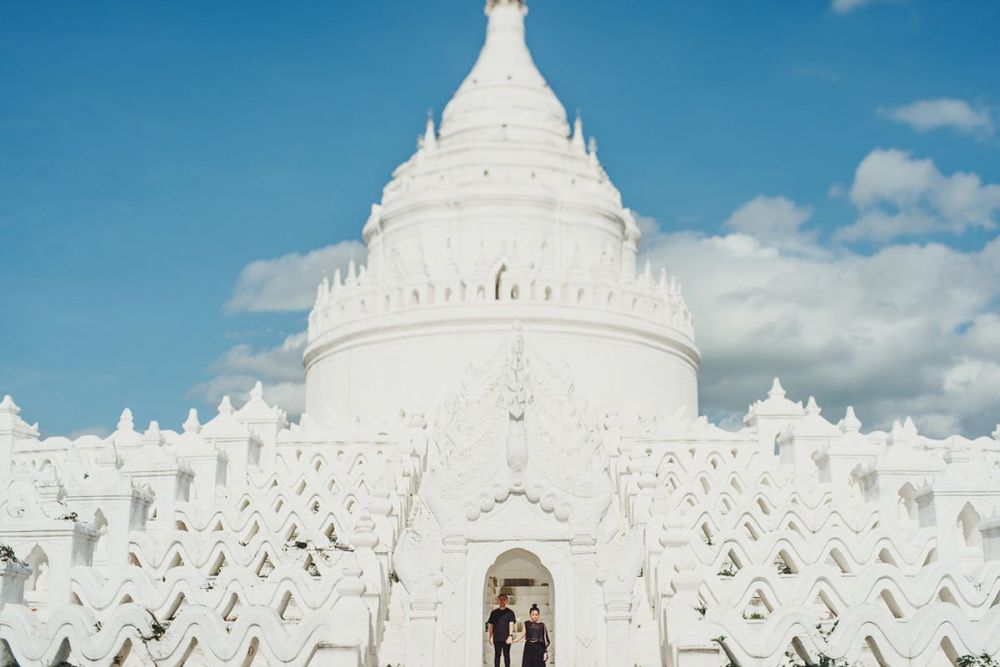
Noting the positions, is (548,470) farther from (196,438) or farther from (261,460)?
(261,460)

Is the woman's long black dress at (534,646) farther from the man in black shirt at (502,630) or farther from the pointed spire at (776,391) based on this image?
the pointed spire at (776,391)

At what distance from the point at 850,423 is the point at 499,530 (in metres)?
11.9

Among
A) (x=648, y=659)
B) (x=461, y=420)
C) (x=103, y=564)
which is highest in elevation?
(x=461, y=420)

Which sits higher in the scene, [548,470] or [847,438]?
[847,438]

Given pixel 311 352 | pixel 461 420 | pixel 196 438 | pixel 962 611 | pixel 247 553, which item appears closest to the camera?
pixel 962 611

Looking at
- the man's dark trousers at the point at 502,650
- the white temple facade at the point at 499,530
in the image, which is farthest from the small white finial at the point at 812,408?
the man's dark trousers at the point at 502,650

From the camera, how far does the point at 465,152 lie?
36562 mm

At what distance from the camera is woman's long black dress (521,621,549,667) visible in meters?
12.8

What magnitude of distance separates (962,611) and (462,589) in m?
5.90

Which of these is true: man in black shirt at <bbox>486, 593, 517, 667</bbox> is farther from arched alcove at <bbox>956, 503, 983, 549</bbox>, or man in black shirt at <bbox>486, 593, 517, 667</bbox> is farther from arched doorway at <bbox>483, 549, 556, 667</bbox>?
arched alcove at <bbox>956, 503, 983, 549</bbox>

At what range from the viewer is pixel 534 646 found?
1284cm

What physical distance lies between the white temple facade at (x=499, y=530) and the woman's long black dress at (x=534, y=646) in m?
0.94

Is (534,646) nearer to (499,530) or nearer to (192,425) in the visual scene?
(499,530)

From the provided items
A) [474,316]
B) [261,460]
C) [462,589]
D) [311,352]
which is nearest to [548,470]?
[462,589]
